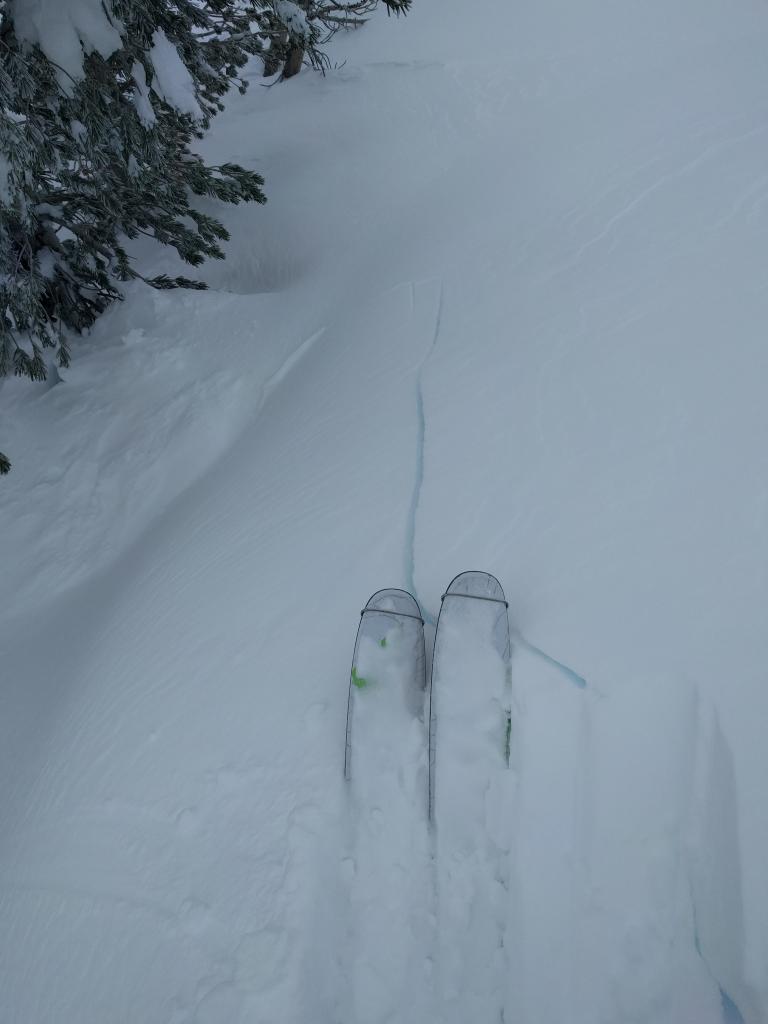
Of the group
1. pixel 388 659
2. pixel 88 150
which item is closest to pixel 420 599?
pixel 388 659

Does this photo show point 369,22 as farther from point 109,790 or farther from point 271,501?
point 109,790

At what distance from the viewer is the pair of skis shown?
8.48ft

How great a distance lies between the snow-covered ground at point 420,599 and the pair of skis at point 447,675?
81mm

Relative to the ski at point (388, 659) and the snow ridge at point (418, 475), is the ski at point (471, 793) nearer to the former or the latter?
the ski at point (388, 659)

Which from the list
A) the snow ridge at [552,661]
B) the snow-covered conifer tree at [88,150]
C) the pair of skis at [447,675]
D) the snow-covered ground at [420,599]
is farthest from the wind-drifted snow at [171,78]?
the snow ridge at [552,661]

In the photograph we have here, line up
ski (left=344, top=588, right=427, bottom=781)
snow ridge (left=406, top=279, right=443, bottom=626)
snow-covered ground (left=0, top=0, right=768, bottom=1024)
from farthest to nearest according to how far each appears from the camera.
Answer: snow ridge (left=406, top=279, right=443, bottom=626), ski (left=344, top=588, right=427, bottom=781), snow-covered ground (left=0, top=0, right=768, bottom=1024)

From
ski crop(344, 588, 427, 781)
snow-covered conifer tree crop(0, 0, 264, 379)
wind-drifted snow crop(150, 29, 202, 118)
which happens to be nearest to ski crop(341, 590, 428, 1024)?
ski crop(344, 588, 427, 781)

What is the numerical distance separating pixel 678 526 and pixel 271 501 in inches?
91.9

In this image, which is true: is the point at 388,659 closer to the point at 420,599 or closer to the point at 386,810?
the point at 420,599

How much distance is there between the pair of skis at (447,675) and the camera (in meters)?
2.59

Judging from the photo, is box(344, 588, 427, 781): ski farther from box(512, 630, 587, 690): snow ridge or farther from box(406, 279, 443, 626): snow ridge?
box(512, 630, 587, 690): snow ridge

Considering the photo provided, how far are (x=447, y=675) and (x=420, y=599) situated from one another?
15.9 inches

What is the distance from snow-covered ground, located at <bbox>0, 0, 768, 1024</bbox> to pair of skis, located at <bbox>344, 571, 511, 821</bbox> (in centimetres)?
8

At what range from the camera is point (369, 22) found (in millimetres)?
9391
